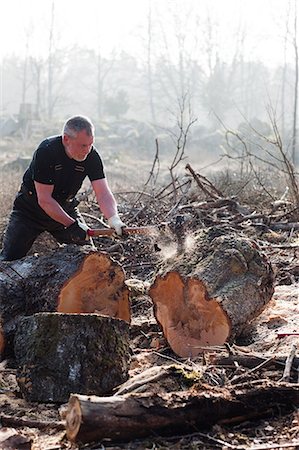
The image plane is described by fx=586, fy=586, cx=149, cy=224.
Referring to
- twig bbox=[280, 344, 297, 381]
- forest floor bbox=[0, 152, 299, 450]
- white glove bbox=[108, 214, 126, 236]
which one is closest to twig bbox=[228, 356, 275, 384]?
forest floor bbox=[0, 152, 299, 450]

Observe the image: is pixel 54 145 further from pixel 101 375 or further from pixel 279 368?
pixel 279 368

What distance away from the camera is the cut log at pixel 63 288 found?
3.98 meters

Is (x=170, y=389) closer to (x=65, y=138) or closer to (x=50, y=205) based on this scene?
(x=50, y=205)

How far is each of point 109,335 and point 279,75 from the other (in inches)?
2301

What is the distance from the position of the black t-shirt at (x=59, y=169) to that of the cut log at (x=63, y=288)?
0.90 m

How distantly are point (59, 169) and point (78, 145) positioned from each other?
30 cm

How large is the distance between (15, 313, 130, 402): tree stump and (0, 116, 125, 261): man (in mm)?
1512

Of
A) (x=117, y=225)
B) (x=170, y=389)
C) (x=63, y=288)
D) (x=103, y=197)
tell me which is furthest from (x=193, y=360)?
(x=103, y=197)

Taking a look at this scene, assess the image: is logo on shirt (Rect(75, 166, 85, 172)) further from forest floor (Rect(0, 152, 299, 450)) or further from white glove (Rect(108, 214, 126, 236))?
forest floor (Rect(0, 152, 299, 450))

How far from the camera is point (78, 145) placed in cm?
477

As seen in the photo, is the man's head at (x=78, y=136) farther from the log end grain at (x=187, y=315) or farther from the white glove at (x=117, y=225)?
the log end grain at (x=187, y=315)

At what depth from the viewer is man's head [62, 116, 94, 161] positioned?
15.4 feet

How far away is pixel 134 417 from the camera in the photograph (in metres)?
2.51

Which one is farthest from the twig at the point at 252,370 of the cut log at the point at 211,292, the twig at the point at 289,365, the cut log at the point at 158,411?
the cut log at the point at 211,292
